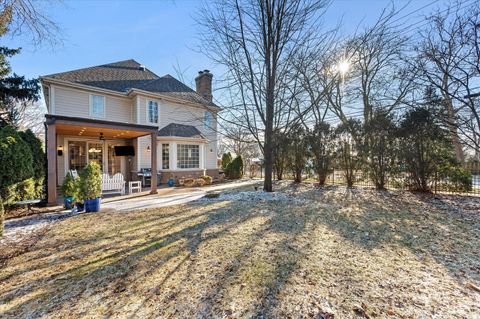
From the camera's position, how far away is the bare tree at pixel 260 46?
813cm

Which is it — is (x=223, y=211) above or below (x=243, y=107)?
below

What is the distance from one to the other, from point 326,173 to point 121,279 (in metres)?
10.4

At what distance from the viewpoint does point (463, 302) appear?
229cm

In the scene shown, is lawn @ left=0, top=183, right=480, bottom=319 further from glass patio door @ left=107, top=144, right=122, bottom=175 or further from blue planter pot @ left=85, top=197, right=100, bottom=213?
glass patio door @ left=107, top=144, right=122, bottom=175

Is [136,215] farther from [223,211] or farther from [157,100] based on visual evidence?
[157,100]

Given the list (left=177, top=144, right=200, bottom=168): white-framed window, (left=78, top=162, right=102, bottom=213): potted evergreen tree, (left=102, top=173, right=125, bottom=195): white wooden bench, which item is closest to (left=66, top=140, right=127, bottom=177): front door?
(left=177, top=144, right=200, bottom=168): white-framed window

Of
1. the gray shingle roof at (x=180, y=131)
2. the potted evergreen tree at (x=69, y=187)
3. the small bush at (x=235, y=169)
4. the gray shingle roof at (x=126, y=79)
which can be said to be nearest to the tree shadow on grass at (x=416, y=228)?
the potted evergreen tree at (x=69, y=187)

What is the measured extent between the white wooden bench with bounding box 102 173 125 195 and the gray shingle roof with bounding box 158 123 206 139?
4.96m

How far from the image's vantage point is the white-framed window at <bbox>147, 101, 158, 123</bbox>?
13.6m

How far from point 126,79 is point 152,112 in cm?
349

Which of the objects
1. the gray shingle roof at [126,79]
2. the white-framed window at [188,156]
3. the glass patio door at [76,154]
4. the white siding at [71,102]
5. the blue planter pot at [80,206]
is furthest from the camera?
the white-framed window at [188,156]

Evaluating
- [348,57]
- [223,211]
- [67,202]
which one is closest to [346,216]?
[223,211]

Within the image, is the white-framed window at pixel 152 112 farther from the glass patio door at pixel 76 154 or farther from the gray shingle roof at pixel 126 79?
the glass patio door at pixel 76 154

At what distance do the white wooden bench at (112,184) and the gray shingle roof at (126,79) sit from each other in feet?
17.8
